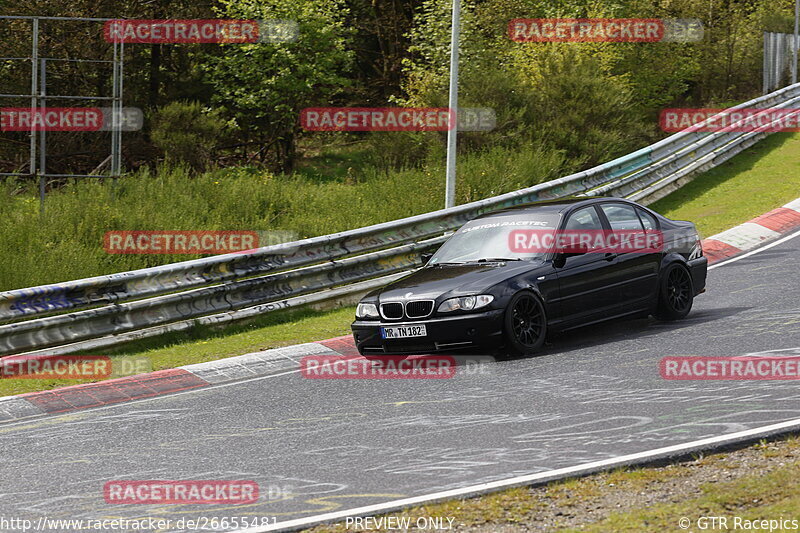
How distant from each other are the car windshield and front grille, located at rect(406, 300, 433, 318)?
108 centimetres

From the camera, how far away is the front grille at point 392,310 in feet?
33.5

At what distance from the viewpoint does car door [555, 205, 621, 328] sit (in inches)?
415

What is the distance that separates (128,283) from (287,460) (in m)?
5.14

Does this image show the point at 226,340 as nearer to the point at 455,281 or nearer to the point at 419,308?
the point at 419,308

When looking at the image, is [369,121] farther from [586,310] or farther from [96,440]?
[96,440]

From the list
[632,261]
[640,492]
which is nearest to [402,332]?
[632,261]

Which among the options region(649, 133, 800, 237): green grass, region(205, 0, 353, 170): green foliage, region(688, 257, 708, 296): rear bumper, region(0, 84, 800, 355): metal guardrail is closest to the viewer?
region(0, 84, 800, 355): metal guardrail

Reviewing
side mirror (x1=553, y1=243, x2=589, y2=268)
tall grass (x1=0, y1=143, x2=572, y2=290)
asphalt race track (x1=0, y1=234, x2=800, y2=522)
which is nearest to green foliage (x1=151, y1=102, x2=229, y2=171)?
tall grass (x1=0, y1=143, x2=572, y2=290)

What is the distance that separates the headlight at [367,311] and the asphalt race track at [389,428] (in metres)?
0.95

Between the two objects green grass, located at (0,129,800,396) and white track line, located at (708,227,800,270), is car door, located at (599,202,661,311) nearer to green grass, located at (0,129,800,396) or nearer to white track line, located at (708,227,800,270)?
green grass, located at (0,129,800,396)

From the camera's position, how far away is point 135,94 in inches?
1328

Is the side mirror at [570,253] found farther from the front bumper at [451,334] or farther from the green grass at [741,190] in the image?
the green grass at [741,190]

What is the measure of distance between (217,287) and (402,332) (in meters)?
3.20

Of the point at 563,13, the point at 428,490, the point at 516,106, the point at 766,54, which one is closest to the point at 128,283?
the point at 428,490
